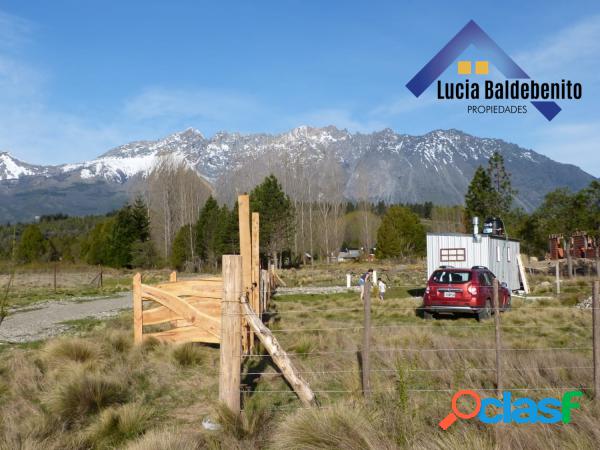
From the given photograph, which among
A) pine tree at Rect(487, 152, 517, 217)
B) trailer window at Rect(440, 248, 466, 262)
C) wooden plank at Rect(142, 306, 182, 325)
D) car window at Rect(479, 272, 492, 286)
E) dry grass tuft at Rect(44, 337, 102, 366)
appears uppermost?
pine tree at Rect(487, 152, 517, 217)

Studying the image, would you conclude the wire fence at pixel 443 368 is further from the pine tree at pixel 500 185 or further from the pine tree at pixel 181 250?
the pine tree at pixel 181 250

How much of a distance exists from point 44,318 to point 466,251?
16.1 metres

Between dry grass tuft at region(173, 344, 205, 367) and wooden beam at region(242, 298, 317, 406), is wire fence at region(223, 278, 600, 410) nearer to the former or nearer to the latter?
wooden beam at region(242, 298, 317, 406)

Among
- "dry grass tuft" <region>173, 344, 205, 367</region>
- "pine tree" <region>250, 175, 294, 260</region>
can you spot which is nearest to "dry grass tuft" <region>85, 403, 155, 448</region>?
"dry grass tuft" <region>173, 344, 205, 367</region>

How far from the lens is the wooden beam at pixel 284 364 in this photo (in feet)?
19.6

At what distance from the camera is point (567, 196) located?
121 ft

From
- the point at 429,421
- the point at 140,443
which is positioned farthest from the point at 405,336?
the point at 140,443

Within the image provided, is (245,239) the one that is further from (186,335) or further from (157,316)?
(157,316)

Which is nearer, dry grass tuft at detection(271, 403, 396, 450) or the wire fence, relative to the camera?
dry grass tuft at detection(271, 403, 396, 450)

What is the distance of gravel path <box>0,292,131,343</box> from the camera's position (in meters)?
12.9

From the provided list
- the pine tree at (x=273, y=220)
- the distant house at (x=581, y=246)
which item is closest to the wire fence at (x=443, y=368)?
the distant house at (x=581, y=246)

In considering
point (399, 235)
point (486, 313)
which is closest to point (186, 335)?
point (486, 313)

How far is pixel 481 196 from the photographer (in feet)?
156

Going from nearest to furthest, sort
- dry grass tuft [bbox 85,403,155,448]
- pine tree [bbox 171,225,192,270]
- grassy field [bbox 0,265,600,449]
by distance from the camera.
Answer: grassy field [bbox 0,265,600,449] < dry grass tuft [bbox 85,403,155,448] < pine tree [bbox 171,225,192,270]
